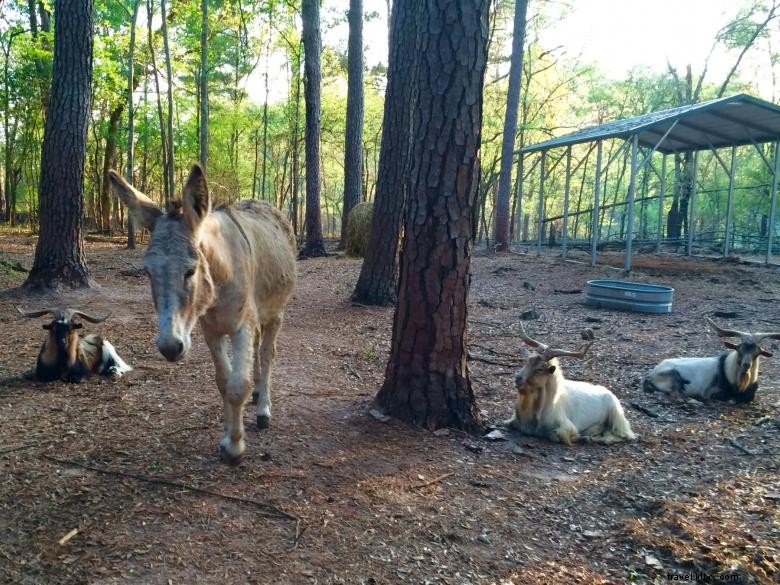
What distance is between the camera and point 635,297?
10062mm

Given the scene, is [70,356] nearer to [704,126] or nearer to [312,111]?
[312,111]

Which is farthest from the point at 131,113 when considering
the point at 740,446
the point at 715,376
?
the point at 740,446

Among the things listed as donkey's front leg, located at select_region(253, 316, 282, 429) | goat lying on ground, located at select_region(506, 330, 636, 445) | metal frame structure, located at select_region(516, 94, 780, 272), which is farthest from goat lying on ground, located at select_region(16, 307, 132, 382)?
metal frame structure, located at select_region(516, 94, 780, 272)

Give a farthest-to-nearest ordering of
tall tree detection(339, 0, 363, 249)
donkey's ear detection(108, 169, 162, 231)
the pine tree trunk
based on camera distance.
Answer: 1. the pine tree trunk
2. tall tree detection(339, 0, 363, 249)
3. donkey's ear detection(108, 169, 162, 231)

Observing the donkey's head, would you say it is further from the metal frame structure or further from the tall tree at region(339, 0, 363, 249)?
the tall tree at region(339, 0, 363, 249)

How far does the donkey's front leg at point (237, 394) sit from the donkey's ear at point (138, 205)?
1.02m

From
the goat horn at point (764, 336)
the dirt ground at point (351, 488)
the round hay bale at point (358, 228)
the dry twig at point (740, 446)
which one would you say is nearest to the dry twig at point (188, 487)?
the dirt ground at point (351, 488)

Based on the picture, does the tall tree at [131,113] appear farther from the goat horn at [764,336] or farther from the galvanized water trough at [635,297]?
the goat horn at [764,336]

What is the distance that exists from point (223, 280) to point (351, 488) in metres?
1.61

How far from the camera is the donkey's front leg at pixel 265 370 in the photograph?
15.1 ft

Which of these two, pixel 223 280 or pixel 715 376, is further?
pixel 715 376

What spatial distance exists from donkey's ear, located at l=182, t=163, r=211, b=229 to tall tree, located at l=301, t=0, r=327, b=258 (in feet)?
43.2

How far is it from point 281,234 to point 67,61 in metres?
6.57

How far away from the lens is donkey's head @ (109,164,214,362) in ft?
9.40
